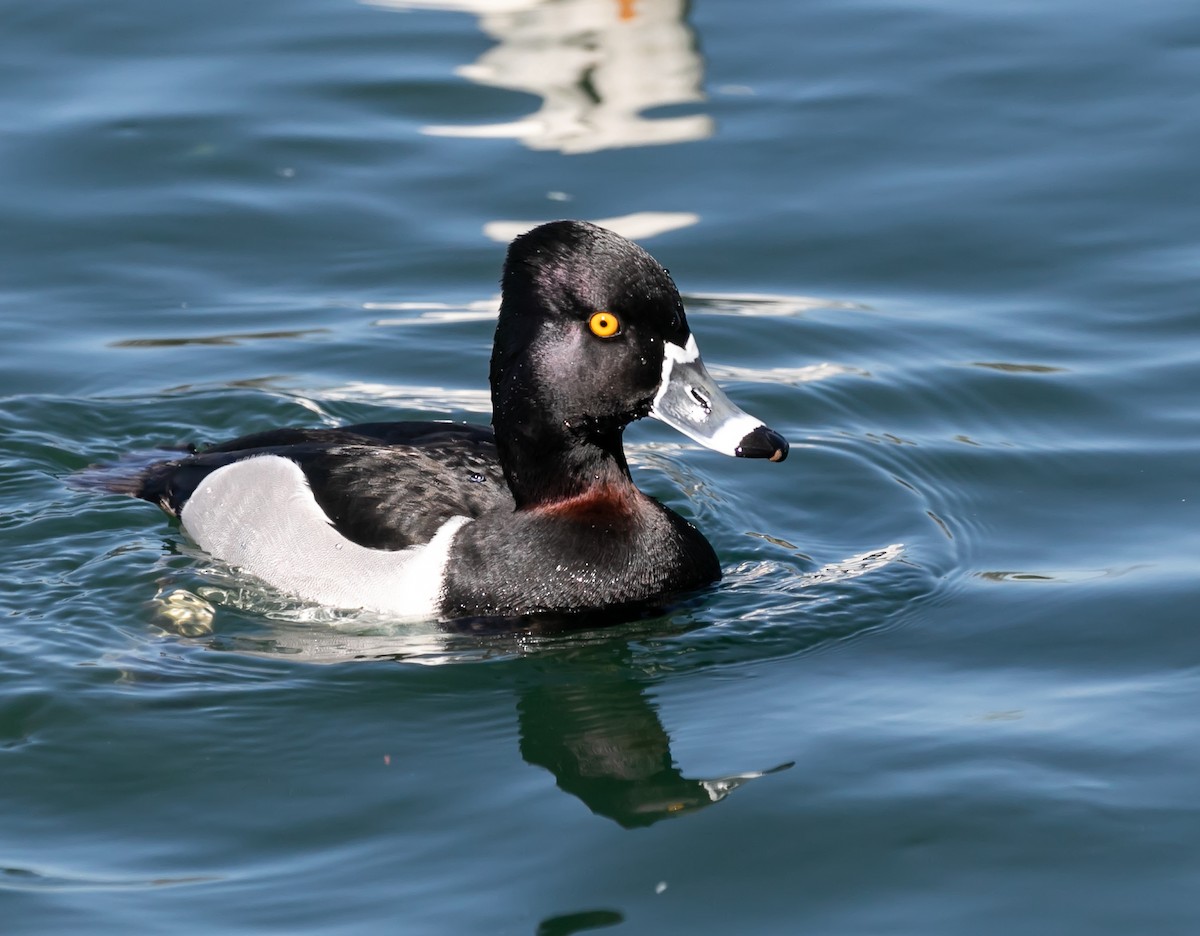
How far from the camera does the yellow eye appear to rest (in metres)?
6.83

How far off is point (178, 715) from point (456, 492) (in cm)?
150

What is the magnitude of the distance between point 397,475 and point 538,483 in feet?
1.96

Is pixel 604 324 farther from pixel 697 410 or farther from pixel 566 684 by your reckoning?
pixel 566 684

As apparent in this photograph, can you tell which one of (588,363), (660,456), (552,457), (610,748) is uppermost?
(588,363)

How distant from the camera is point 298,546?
295 inches

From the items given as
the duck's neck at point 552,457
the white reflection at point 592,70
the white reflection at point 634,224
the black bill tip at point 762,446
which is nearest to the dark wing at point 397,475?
the duck's neck at point 552,457

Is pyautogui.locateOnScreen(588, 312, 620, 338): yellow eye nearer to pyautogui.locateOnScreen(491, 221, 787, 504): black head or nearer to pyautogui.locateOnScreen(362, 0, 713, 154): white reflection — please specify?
pyautogui.locateOnScreen(491, 221, 787, 504): black head

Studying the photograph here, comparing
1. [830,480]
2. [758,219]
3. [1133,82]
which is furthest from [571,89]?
[830,480]

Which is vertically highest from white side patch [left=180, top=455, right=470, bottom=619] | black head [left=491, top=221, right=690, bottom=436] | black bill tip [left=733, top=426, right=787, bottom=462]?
black head [left=491, top=221, right=690, bottom=436]

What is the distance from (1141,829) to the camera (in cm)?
568

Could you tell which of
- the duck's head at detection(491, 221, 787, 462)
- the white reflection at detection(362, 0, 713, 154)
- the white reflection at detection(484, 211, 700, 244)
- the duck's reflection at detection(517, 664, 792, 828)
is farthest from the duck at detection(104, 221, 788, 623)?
the white reflection at detection(362, 0, 713, 154)

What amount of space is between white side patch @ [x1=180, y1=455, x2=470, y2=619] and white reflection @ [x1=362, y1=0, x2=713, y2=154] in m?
5.24

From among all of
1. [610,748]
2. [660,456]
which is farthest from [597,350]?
[660,456]

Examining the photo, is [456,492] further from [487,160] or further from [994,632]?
[487,160]
